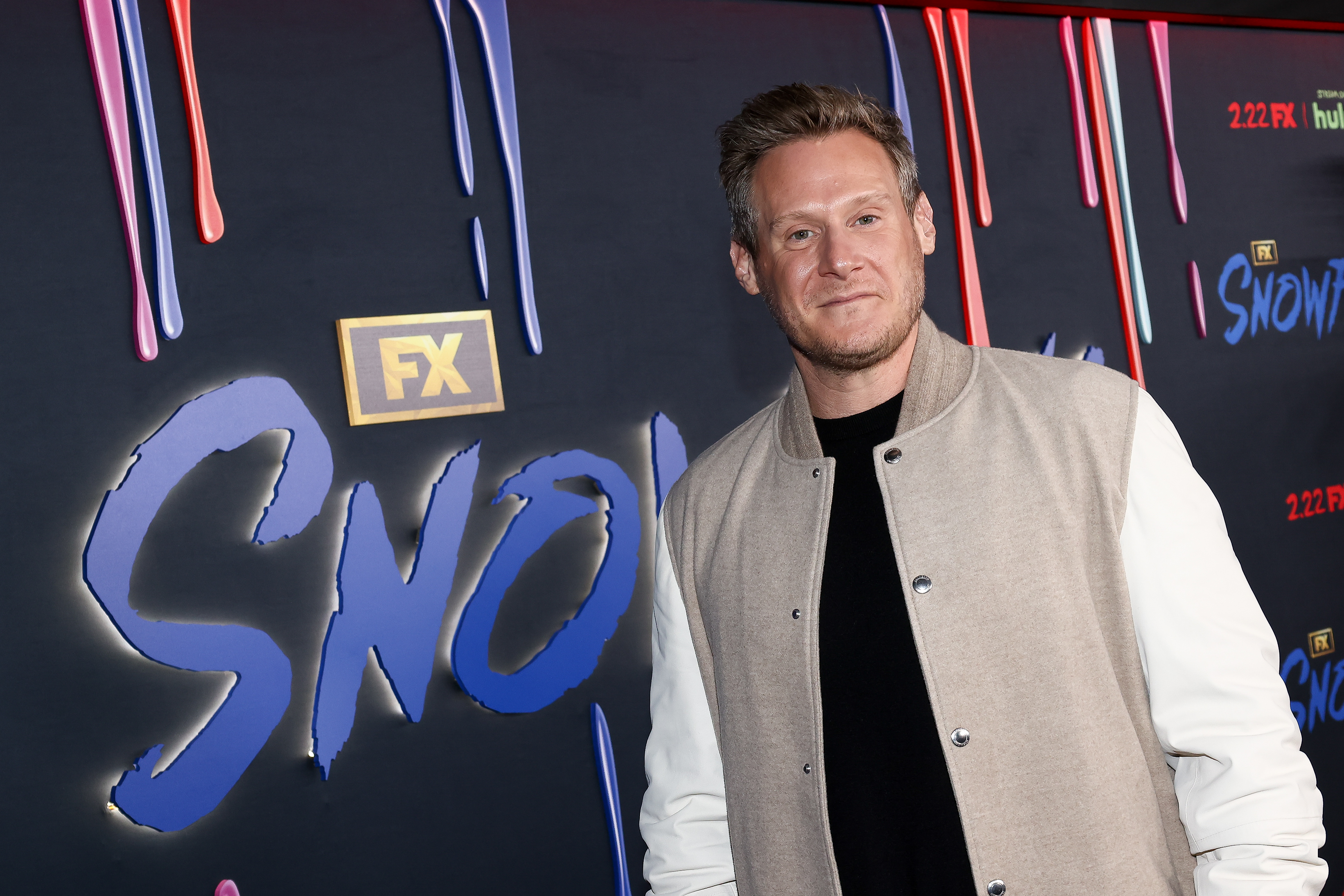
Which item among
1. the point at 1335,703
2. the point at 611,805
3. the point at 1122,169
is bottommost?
the point at 1335,703

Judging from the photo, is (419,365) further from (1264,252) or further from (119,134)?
(1264,252)

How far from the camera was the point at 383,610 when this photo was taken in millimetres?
2277

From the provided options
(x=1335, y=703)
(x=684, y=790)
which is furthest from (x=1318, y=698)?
(x=684, y=790)

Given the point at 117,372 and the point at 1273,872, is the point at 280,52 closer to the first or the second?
the point at 117,372

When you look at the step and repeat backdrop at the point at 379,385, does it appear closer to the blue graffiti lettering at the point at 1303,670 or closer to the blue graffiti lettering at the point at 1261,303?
the blue graffiti lettering at the point at 1261,303

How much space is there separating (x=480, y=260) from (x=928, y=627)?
5.10 ft

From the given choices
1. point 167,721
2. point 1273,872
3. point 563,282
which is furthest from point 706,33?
point 1273,872

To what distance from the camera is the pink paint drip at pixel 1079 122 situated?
3090 millimetres

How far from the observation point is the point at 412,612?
2.30m

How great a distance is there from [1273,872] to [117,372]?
215 centimetres

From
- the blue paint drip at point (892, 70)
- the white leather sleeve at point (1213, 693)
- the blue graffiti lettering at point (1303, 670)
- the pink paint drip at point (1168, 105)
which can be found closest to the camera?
the white leather sleeve at point (1213, 693)

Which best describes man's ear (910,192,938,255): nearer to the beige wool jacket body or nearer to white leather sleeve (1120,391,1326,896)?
the beige wool jacket body

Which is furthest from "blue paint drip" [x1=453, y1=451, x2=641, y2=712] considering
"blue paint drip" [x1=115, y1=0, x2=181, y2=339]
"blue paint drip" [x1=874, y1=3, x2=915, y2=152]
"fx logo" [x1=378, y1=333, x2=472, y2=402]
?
"blue paint drip" [x1=874, y1=3, x2=915, y2=152]

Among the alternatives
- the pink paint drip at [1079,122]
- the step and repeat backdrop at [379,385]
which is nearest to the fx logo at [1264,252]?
the pink paint drip at [1079,122]
